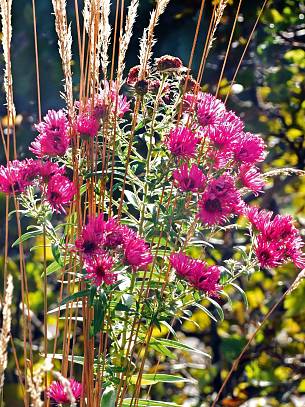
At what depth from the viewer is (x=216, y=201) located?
4.24 feet

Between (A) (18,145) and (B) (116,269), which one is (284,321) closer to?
(A) (18,145)

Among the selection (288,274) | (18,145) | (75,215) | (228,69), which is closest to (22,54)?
(18,145)

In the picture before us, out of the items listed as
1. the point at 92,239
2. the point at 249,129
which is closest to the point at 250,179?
the point at 92,239

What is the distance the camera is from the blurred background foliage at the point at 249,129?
2.54 meters

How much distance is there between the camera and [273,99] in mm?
2652

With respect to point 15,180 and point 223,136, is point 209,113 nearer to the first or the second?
point 223,136

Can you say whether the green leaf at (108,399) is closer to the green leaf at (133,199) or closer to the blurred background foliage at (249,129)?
the green leaf at (133,199)

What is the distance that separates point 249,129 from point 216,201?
1.37m

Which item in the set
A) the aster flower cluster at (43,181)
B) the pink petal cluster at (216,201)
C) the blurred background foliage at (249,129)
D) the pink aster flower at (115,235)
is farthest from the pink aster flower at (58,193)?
the blurred background foliage at (249,129)

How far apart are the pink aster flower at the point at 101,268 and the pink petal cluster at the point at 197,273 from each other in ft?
0.34

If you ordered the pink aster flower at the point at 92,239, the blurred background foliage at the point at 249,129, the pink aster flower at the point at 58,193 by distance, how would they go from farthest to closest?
the blurred background foliage at the point at 249,129 → the pink aster flower at the point at 58,193 → the pink aster flower at the point at 92,239

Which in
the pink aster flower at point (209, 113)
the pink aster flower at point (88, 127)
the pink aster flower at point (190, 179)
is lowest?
the pink aster flower at point (190, 179)

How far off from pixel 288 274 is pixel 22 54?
0.96 metres

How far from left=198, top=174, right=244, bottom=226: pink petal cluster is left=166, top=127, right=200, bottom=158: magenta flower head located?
2.3 inches
